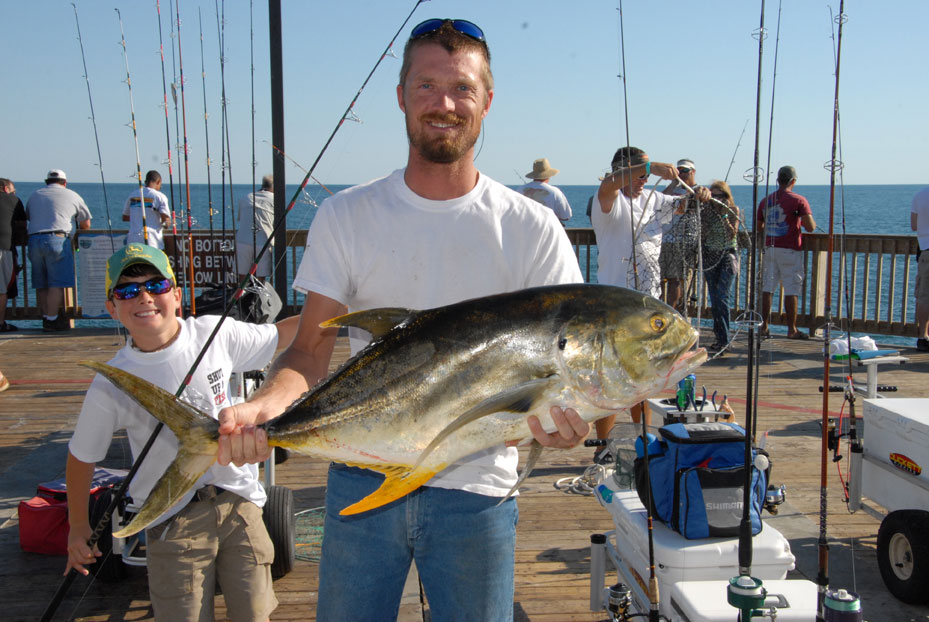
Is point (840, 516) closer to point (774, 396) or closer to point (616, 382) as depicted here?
point (774, 396)

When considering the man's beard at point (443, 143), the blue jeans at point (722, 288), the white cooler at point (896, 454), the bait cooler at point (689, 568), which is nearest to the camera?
the man's beard at point (443, 143)

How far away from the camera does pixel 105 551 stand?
394 cm

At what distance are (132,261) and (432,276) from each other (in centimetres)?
152

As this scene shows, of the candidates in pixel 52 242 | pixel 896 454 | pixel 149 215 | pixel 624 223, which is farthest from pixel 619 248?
pixel 52 242

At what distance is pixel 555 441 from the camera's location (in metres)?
1.98

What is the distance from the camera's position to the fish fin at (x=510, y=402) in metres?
1.84

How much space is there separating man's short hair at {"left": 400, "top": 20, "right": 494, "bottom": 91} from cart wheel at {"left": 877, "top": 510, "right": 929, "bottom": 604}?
287 cm

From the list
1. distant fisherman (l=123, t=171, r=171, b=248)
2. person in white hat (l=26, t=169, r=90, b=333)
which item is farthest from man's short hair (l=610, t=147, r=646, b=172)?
person in white hat (l=26, t=169, r=90, b=333)

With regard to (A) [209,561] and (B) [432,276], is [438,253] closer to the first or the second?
(B) [432,276]

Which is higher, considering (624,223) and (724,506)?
(624,223)

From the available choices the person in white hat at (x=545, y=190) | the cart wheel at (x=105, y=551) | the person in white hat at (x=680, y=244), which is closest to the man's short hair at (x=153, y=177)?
the person in white hat at (x=545, y=190)

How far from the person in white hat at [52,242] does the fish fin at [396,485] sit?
10629 millimetres

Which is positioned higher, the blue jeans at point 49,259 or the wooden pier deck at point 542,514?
the blue jeans at point 49,259

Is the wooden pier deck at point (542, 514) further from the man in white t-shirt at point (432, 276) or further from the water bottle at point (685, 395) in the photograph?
the man in white t-shirt at point (432, 276)
